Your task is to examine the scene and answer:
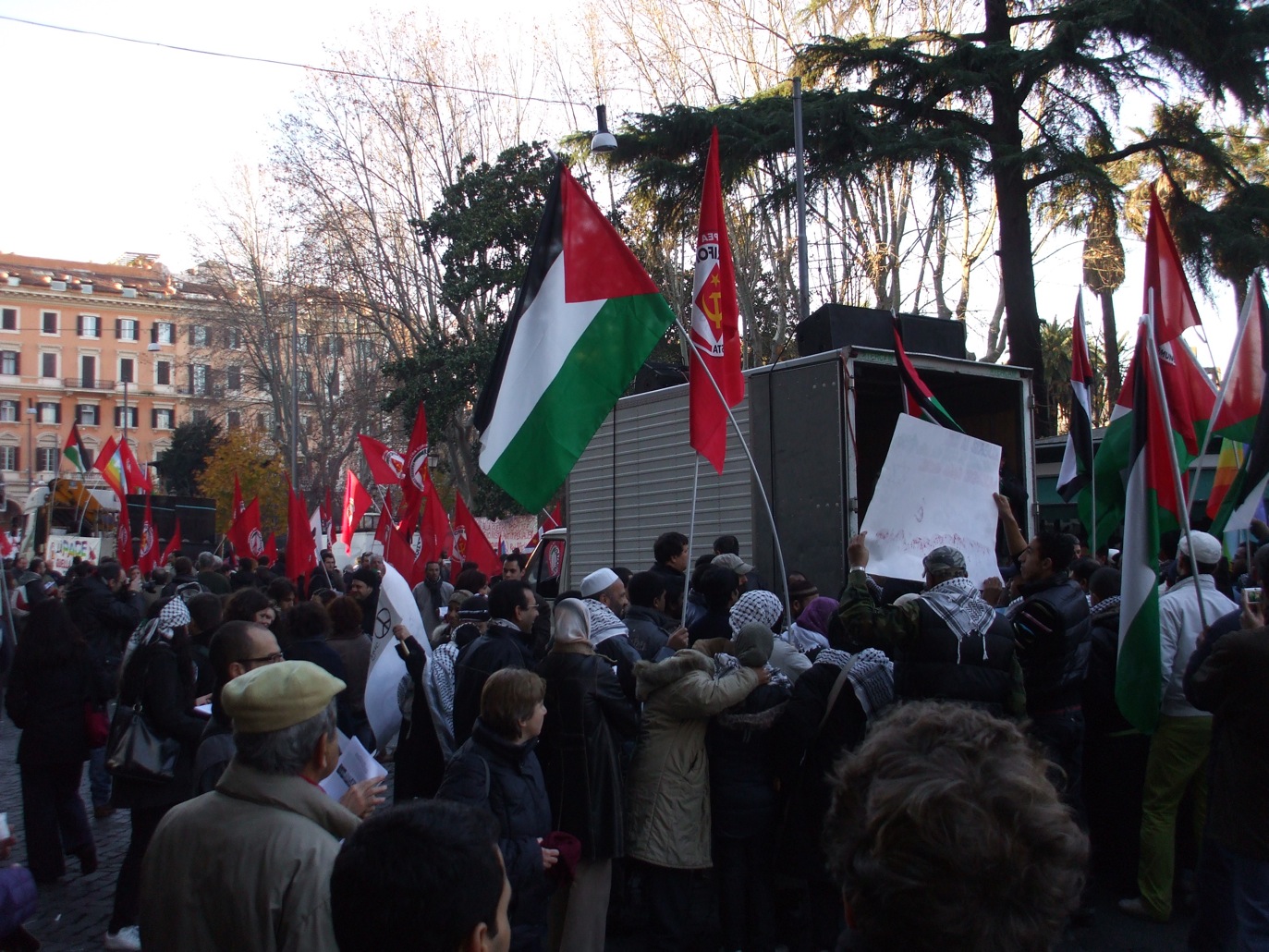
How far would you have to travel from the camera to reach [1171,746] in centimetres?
524

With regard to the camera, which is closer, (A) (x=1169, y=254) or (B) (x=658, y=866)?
(B) (x=658, y=866)

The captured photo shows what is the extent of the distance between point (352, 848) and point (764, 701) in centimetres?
293

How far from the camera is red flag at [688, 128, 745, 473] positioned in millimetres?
5770

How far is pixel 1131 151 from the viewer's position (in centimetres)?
1545

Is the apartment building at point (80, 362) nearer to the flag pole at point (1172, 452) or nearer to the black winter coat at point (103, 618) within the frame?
the black winter coat at point (103, 618)

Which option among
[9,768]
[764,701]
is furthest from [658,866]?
[9,768]

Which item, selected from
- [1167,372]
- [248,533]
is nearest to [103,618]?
[1167,372]

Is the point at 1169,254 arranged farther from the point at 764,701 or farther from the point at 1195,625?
the point at 764,701

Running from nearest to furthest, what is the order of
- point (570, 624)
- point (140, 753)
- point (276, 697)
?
point (276, 697) < point (570, 624) < point (140, 753)

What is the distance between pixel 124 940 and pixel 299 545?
797cm

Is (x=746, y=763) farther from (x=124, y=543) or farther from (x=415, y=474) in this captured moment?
(x=124, y=543)

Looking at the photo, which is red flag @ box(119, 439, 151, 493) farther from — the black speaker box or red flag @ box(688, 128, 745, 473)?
Result: red flag @ box(688, 128, 745, 473)

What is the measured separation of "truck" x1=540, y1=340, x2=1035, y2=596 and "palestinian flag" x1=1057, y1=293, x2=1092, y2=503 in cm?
42

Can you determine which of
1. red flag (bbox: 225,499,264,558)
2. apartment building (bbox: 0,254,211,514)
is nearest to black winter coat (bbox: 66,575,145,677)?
red flag (bbox: 225,499,264,558)
